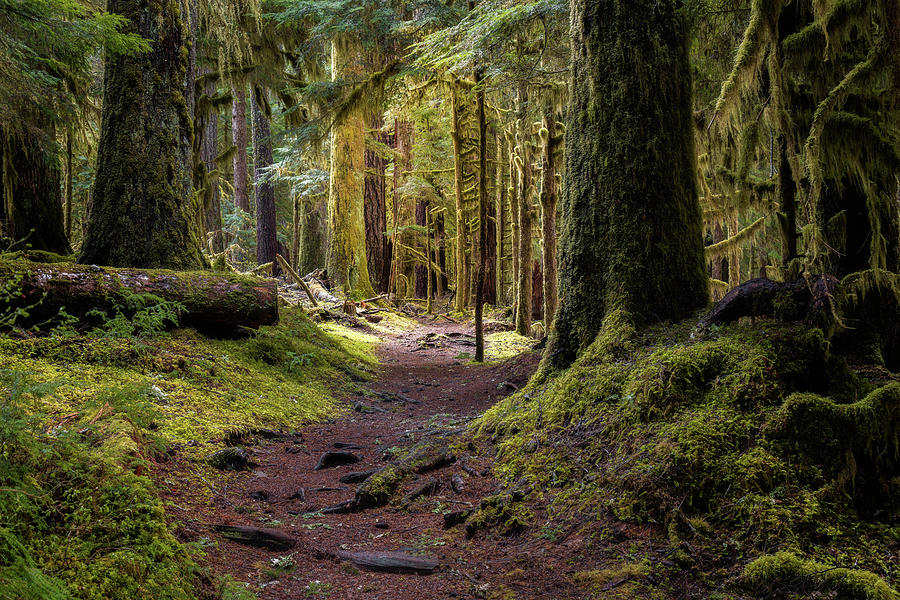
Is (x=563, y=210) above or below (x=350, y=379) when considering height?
above

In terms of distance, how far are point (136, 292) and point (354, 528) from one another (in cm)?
422

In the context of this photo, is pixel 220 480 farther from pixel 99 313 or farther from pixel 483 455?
pixel 99 313

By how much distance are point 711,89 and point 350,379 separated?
682cm

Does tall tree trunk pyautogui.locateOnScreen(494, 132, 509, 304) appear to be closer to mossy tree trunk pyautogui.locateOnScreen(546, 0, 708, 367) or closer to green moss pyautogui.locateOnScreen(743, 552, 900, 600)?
mossy tree trunk pyautogui.locateOnScreen(546, 0, 708, 367)

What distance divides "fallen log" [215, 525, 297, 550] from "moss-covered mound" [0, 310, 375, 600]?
1.51ft

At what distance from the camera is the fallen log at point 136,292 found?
5586 mm

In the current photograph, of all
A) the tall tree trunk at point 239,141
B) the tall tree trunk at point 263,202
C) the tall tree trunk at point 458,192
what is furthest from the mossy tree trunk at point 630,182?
the tall tree trunk at point 239,141

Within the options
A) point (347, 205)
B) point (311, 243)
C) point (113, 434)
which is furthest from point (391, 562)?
point (311, 243)

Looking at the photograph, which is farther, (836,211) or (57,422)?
(836,211)

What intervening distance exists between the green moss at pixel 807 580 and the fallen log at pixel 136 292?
211 inches

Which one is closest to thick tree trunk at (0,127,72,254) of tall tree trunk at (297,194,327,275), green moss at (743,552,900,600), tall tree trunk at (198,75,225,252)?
tall tree trunk at (198,75,225,252)

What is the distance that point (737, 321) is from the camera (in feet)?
13.1

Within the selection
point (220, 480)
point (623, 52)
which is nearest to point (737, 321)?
point (623, 52)

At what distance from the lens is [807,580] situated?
7.72 ft
